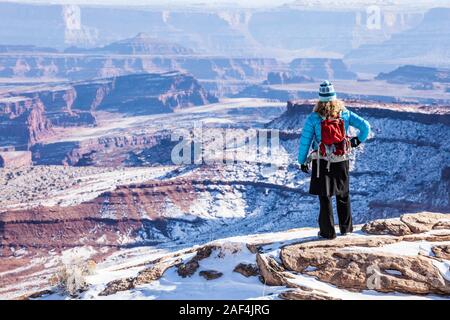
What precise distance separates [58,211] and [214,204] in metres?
16.8

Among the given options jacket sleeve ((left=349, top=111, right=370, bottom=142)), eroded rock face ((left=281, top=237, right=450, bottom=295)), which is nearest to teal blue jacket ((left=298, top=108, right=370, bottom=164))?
jacket sleeve ((left=349, top=111, right=370, bottom=142))

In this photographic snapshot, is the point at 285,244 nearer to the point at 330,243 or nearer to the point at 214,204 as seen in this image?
the point at 330,243

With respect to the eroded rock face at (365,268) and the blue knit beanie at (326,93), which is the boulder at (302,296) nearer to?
the eroded rock face at (365,268)

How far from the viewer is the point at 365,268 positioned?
1301 cm

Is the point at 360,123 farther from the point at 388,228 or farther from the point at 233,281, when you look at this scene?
the point at 233,281

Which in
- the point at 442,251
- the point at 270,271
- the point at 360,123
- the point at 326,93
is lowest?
the point at 270,271

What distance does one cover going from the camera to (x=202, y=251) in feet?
49.0

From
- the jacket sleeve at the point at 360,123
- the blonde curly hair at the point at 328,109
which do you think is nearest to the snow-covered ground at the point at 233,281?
the jacket sleeve at the point at 360,123

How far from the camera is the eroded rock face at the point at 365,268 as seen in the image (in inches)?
496

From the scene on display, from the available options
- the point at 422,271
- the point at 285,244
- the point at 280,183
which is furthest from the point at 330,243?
the point at 280,183

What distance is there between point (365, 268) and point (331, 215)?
162 centimetres

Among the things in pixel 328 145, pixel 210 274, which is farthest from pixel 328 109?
pixel 210 274

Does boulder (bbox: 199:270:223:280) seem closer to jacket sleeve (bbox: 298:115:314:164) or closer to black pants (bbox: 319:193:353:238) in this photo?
black pants (bbox: 319:193:353:238)

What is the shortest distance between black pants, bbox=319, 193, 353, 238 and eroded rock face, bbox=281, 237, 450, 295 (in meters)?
0.46
